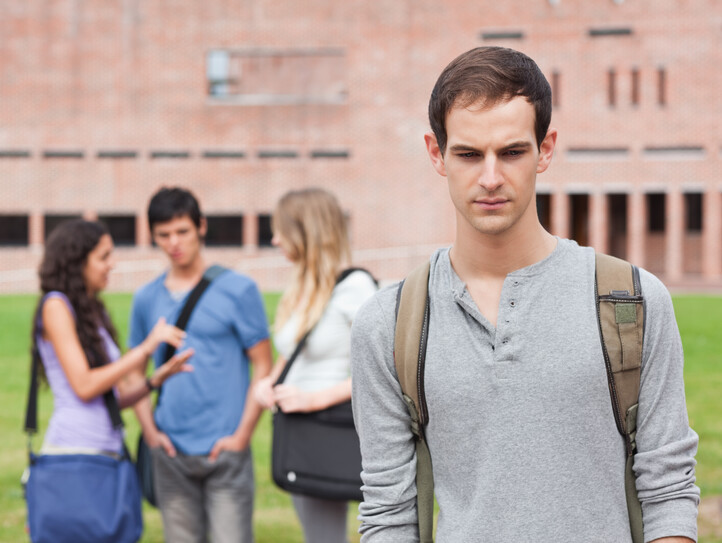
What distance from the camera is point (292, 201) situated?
4.11 metres

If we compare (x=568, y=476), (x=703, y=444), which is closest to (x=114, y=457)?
(x=568, y=476)

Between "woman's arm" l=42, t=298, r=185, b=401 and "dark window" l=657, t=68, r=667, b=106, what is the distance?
3112 cm

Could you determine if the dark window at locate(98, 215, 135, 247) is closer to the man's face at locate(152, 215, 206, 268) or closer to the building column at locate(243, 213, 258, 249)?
the building column at locate(243, 213, 258, 249)

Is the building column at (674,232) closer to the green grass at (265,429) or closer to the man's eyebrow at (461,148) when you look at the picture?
the green grass at (265,429)

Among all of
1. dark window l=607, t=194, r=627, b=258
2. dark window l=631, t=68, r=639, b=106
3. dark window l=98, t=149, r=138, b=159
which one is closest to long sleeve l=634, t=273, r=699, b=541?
dark window l=631, t=68, r=639, b=106

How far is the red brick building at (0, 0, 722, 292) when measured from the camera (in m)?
32.7

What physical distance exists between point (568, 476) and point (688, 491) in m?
0.25

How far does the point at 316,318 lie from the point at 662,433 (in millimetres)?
2117

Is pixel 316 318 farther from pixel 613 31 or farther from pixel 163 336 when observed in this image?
pixel 613 31

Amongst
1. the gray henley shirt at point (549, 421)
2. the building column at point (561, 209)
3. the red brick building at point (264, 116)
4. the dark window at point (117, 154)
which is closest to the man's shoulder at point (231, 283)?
the gray henley shirt at point (549, 421)

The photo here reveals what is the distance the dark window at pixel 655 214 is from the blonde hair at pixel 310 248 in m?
32.7

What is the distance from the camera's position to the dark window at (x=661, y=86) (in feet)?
107

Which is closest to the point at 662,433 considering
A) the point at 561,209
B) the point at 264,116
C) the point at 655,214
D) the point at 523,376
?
the point at 523,376

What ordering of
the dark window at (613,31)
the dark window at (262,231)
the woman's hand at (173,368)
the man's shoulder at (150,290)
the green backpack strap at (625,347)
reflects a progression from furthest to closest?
the dark window at (262,231) → the dark window at (613,31) → the man's shoulder at (150,290) → the woman's hand at (173,368) → the green backpack strap at (625,347)
